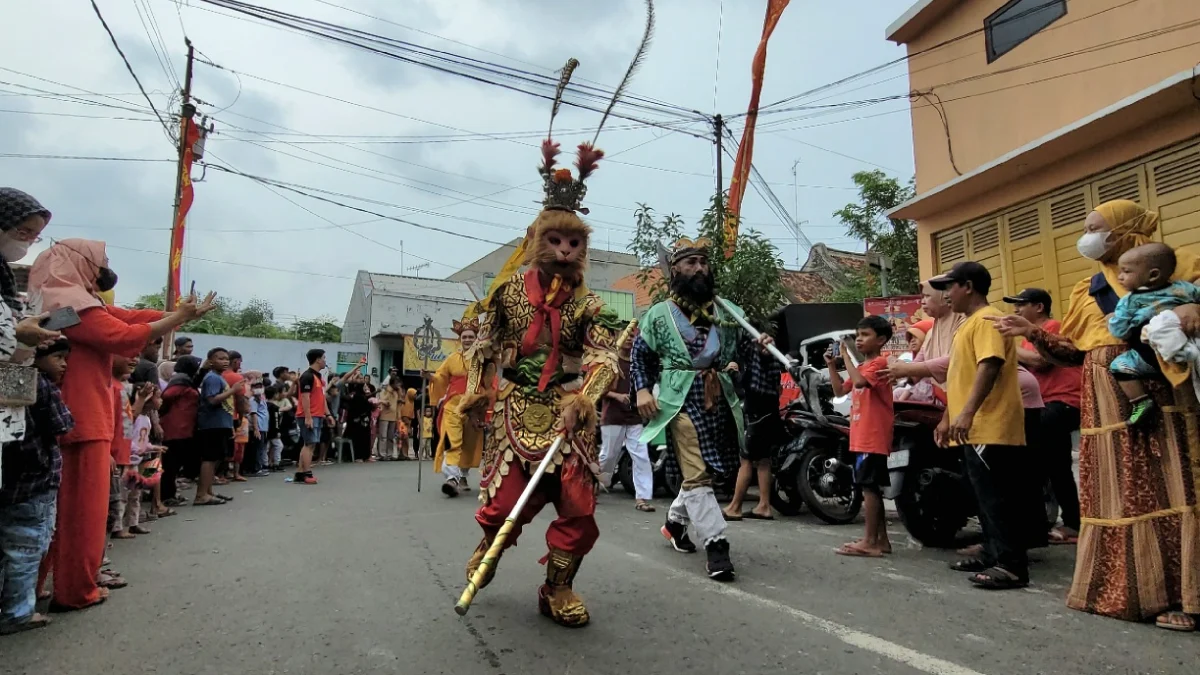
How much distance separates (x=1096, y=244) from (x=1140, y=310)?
47 centimetres

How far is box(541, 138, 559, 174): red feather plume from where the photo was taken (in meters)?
3.79

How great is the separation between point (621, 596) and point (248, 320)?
202 feet

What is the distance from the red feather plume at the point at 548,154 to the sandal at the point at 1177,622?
11.0 ft

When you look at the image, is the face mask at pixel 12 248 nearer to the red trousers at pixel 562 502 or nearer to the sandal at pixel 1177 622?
the red trousers at pixel 562 502

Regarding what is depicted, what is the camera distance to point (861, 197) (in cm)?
2044

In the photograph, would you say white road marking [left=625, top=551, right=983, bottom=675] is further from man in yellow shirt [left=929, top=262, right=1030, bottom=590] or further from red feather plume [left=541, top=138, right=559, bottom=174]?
red feather plume [left=541, top=138, right=559, bottom=174]

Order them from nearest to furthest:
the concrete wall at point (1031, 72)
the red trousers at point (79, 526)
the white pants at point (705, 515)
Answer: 1. the red trousers at point (79, 526)
2. the white pants at point (705, 515)
3. the concrete wall at point (1031, 72)

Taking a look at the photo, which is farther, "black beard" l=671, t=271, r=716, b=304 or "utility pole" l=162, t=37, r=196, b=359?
"utility pole" l=162, t=37, r=196, b=359

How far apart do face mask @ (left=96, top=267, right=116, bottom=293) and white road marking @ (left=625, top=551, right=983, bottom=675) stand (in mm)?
3394

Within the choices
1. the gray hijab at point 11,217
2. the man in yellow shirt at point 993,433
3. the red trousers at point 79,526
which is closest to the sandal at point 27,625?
the red trousers at point 79,526

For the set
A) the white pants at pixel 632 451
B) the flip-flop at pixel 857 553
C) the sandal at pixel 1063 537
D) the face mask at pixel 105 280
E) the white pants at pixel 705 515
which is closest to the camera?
the face mask at pixel 105 280

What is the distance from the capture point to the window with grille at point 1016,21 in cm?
973

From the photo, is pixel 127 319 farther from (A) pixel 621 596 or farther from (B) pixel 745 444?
(B) pixel 745 444

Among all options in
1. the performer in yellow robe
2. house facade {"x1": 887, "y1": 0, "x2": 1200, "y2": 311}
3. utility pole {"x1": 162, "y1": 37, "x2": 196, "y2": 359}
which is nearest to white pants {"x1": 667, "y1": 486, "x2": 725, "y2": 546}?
the performer in yellow robe
